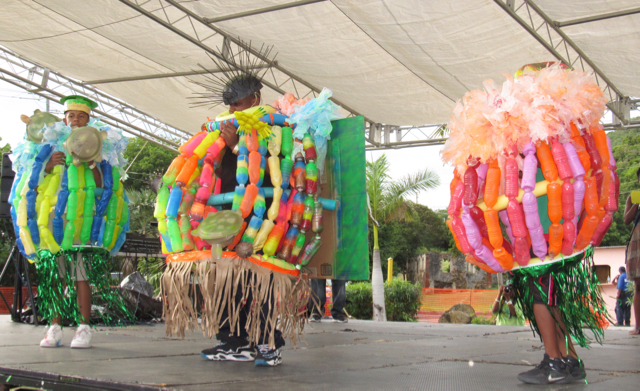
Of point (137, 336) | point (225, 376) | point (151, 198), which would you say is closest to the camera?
point (225, 376)

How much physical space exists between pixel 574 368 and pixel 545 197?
0.60 m

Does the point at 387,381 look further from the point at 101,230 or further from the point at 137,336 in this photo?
the point at 137,336

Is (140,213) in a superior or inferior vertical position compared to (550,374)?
superior

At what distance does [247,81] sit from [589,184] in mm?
1545

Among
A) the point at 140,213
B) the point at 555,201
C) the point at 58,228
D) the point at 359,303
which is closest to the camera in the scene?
the point at 555,201

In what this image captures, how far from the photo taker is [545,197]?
78.9 inches

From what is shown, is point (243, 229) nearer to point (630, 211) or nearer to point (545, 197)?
point (545, 197)

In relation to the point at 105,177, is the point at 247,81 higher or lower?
higher

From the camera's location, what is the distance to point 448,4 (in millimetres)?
6508

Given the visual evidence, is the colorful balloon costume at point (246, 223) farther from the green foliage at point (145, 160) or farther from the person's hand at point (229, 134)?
the green foliage at point (145, 160)

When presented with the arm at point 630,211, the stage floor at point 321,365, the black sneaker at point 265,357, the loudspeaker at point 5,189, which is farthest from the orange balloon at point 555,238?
the loudspeaker at point 5,189

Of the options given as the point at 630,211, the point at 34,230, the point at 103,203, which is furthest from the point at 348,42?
the point at 34,230

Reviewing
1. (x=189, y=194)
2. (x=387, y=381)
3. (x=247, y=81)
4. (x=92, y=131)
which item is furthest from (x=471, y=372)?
(x=92, y=131)

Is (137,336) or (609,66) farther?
(609,66)
